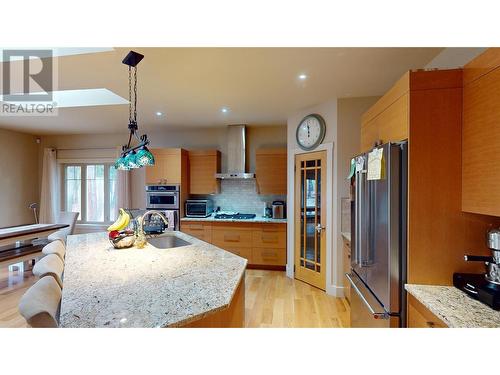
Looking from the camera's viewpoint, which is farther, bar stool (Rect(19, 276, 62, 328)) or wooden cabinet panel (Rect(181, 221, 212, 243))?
wooden cabinet panel (Rect(181, 221, 212, 243))

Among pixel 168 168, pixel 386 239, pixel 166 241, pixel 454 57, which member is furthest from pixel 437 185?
pixel 168 168

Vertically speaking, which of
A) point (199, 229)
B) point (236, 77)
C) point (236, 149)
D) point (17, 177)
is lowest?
point (199, 229)

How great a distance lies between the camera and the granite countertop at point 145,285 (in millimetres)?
993

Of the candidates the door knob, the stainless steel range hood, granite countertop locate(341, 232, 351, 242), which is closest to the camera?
granite countertop locate(341, 232, 351, 242)

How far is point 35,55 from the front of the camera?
211 cm

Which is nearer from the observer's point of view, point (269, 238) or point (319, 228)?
point (319, 228)

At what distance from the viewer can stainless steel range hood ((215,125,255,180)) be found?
14.6ft

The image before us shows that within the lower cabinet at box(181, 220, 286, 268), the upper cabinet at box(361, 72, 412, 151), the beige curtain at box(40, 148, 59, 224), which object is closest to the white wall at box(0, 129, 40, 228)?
the beige curtain at box(40, 148, 59, 224)

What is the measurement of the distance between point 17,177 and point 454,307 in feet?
22.7

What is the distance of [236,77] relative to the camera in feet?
8.23

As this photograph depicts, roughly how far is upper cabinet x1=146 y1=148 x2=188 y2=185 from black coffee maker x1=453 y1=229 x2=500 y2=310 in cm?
392

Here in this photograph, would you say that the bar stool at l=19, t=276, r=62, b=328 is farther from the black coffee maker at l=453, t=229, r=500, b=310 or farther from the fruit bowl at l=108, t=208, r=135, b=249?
the black coffee maker at l=453, t=229, r=500, b=310

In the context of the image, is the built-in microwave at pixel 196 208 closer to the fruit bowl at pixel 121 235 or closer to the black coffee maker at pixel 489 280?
the fruit bowl at pixel 121 235

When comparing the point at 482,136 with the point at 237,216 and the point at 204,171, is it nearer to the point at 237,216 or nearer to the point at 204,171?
the point at 237,216
